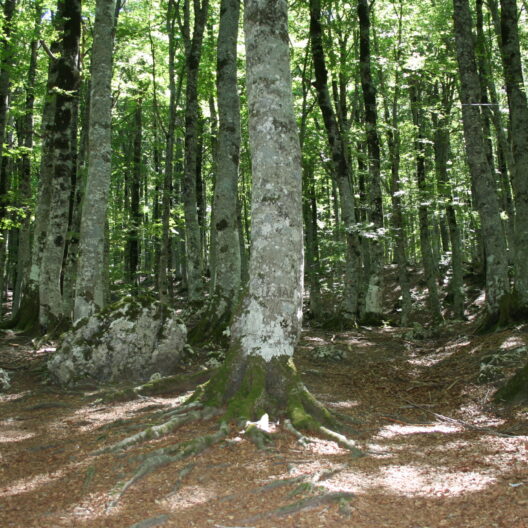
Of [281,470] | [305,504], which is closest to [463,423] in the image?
[281,470]

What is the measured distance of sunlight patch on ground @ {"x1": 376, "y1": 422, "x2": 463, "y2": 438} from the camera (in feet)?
18.1

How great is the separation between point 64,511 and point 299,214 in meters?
3.73

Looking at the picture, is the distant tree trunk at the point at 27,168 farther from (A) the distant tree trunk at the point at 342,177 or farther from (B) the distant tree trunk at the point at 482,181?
(B) the distant tree trunk at the point at 482,181

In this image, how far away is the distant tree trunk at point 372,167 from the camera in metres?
15.7

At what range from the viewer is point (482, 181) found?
1088cm

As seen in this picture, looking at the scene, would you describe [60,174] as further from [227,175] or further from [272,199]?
[272,199]

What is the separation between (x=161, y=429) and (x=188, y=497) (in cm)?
131

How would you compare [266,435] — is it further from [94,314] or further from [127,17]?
[127,17]

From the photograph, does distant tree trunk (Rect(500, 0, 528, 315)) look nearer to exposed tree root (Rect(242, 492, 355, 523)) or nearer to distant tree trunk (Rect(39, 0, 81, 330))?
exposed tree root (Rect(242, 492, 355, 523))

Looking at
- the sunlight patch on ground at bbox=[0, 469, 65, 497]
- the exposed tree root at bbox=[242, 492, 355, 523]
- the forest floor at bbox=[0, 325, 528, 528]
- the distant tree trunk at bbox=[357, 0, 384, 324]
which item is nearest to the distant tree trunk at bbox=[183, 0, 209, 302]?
Result: the distant tree trunk at bbox=[357, 0, 384, 324]

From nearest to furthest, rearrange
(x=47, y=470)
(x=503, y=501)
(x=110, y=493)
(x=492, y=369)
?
1. (x=503, y=501)
2. (x=110, y=493)
3. (x=47, y=470)
4. (x=492, y=369)

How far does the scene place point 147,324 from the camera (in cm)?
908

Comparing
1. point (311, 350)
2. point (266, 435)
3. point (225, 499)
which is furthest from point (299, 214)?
point (311, 350)

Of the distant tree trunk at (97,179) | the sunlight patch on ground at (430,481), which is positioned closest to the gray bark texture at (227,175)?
the distant tree trunk at (97,179)
